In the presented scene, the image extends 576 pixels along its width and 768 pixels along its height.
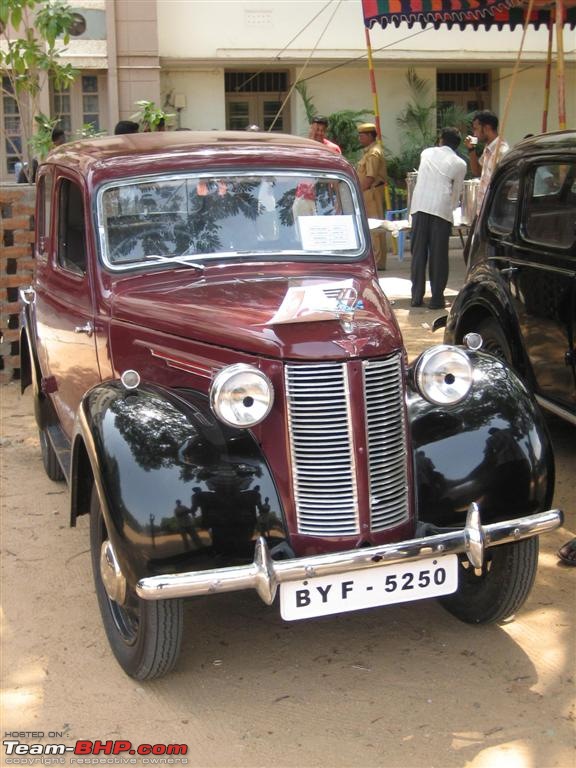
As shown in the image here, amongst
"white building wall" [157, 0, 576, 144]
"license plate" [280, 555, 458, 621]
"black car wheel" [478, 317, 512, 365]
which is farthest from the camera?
"white building wall" [157, 0, 576, 144]

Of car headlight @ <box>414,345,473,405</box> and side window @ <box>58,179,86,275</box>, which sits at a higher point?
side window @ <box>58,179,86,275</box>

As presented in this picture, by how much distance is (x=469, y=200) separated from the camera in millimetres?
11469

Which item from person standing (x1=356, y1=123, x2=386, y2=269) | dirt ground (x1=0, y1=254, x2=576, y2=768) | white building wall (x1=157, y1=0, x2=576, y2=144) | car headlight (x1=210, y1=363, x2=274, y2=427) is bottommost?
dirt ground (x1=0, y1=254, x2=576, y2=768)

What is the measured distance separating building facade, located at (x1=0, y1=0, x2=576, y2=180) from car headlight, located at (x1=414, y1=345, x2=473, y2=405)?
12.8 meters

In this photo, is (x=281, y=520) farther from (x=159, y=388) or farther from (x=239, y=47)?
(x=239, y=47)

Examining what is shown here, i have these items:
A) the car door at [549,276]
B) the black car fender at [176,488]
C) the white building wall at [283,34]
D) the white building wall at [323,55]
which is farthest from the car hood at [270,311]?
the white building wall at [283,34]

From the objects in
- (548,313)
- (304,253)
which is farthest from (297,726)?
(548,313)

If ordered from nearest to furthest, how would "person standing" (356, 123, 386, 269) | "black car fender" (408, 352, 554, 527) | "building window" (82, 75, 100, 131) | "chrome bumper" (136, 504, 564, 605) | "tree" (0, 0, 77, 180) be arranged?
1. "chrome bumper" (136, 504, 564, 605)
2. "black car fender" (408, 352, 554, 527)
3. "tree" (0, 0, 77, 180)
4. "person standing" (356, 123, 386, 269)
5. "building window" (82, 75, 100, 131)

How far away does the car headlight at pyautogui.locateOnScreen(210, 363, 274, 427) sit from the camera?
321 centimetres

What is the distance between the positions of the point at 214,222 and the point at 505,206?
2496 mm

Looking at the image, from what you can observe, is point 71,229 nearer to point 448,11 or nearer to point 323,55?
point 448,11

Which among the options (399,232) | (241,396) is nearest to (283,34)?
(399,232)

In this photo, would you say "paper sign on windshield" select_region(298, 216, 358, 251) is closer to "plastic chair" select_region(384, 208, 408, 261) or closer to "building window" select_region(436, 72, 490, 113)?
"plastic chair" select_region(384, 208, 408, 261)

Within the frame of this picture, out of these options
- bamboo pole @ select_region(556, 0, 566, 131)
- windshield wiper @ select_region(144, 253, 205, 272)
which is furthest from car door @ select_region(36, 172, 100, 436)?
bamboo pole @ select_region(556, 0, 566, 131)
